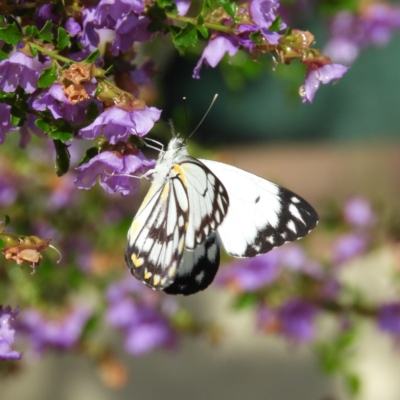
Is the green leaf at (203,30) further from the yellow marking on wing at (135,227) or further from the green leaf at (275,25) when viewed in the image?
the yellow marking on wing at (135,227)

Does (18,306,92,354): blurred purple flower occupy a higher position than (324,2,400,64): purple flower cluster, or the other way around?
(324,2,400,64): purple flower cluster

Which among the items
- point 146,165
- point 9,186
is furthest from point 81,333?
point 146,165

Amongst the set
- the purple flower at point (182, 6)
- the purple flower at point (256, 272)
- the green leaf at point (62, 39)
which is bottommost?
the purple flower at point (256, 272)

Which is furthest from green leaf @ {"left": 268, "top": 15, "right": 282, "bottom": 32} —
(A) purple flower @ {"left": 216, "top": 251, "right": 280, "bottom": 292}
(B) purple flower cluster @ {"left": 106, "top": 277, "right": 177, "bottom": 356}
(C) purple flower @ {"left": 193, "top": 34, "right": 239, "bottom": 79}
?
(B) purple flower cluster @ {"left": 106, "top": 277, "right": 177, "bottom": 356}

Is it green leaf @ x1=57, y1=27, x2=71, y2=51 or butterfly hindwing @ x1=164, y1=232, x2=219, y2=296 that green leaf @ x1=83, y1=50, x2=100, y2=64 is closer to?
green leaf @ x1=57, y1=27, x2=71, y2=51

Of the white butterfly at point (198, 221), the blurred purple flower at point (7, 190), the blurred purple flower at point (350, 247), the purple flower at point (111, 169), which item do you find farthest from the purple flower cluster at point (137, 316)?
the purple flower at point (111, 169)

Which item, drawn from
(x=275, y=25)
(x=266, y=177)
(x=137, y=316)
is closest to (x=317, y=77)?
(x=275, y=25)
